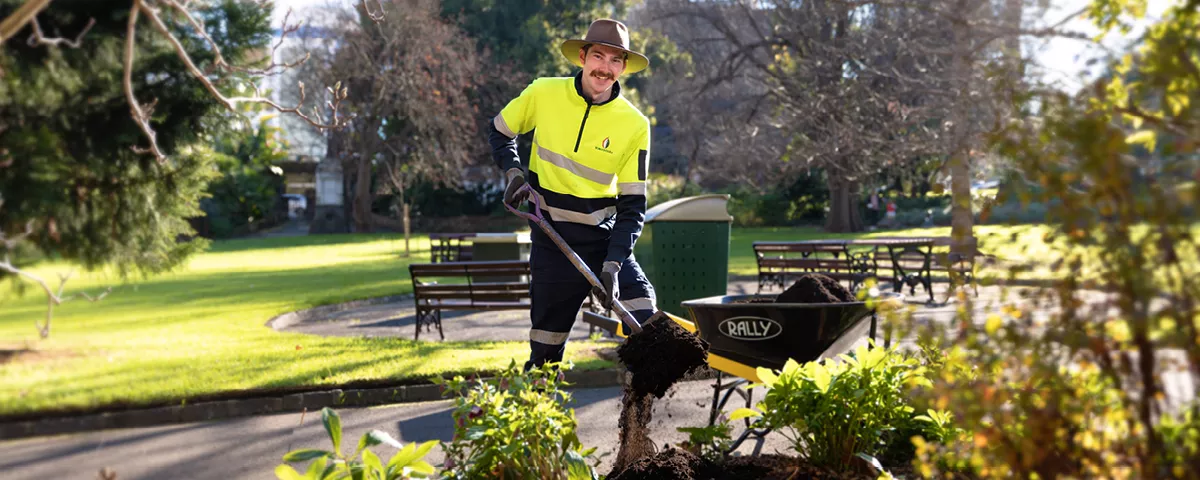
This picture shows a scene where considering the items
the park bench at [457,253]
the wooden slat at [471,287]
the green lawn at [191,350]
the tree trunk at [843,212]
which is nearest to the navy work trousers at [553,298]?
the green lawn at [191,350]

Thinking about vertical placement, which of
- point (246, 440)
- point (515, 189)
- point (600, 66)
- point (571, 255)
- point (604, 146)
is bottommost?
point (246, 440)

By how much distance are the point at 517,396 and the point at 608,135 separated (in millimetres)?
2043

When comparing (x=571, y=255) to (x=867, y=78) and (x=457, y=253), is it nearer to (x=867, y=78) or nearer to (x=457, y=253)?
(x=867, y=78)

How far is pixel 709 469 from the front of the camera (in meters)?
4.06

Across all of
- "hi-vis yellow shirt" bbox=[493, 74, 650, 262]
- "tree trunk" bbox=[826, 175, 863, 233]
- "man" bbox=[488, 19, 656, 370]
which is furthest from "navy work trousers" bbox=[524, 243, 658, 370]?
"tree trunk" bbox=[826, 175, 863, 233]

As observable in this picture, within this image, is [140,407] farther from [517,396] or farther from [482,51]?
[482,51]

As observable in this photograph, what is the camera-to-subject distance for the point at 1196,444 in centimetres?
200

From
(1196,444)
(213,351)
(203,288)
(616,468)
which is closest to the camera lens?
(1196,444)

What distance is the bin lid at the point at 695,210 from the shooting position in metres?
9.07

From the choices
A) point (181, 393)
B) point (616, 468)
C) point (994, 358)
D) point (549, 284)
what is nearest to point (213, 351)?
point (181, 393)

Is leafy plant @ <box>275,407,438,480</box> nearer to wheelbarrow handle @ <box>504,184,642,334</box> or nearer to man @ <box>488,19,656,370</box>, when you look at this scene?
wheelbarrow handle @ <box>504,184,642,334</box>

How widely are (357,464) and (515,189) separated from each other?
2.17 metres

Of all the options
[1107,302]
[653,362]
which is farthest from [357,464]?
[1107,302]

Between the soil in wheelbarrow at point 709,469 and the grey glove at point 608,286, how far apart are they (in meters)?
0.84
